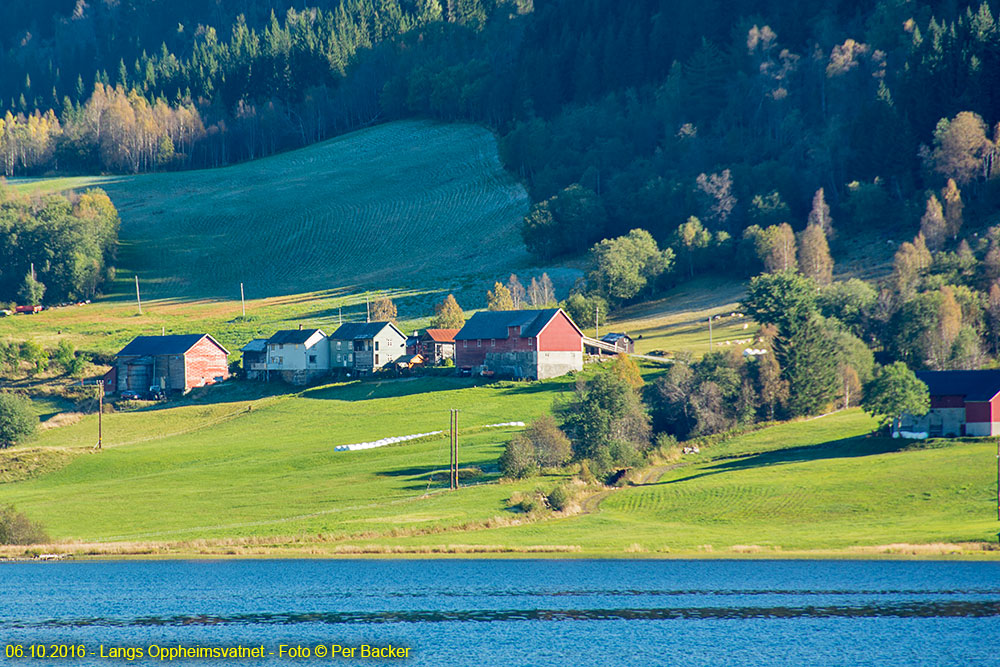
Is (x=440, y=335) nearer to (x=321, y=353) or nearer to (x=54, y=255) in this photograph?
(x=321, y=353)

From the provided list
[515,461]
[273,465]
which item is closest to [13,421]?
[273,465]

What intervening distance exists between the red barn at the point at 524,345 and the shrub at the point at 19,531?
51694mm

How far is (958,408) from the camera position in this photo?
77250mm

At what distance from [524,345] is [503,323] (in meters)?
3.73

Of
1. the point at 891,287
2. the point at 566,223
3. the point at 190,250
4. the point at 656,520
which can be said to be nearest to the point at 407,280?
the point at 566,223

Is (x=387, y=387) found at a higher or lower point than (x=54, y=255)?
lower

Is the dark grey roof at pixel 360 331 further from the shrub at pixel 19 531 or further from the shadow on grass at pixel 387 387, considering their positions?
the shrub at pixel 19 531

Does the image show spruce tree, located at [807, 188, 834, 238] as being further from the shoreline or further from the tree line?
the tree line

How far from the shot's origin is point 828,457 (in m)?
75.9

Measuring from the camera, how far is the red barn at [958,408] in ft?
249

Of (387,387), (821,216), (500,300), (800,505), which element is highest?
(821,216)

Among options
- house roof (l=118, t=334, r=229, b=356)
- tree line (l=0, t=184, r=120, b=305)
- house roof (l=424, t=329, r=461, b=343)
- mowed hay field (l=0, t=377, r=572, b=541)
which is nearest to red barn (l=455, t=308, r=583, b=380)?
mowed hay field (l=0, t=377, r=572, b=541)

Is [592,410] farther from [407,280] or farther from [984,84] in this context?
[984,84]

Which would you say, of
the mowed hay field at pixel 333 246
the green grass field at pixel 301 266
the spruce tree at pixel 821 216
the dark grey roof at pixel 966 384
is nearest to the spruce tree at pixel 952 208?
the spruce tree at pixel 821 216
